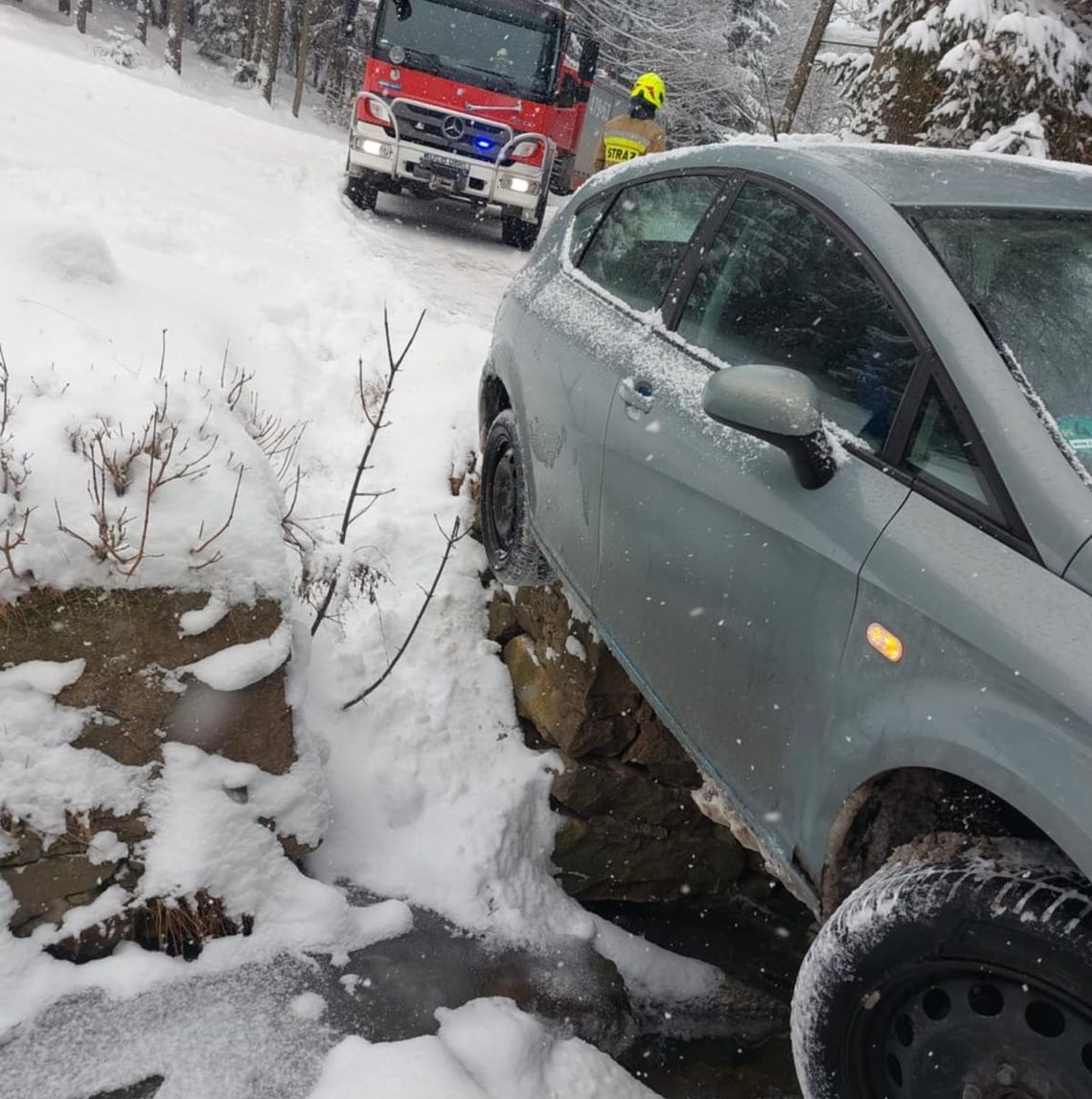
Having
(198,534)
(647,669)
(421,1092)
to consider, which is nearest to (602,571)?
(647,669)

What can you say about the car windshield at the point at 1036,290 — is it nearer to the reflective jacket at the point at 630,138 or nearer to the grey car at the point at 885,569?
the grey car at the point at 885,569

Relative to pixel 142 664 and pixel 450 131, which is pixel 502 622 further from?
pixel 450 131

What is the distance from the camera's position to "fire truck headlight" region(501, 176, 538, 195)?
1022 cm

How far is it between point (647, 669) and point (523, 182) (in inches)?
348

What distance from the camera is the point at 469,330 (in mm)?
6707

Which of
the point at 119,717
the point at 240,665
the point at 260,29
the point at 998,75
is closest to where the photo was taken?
the point at 119,717

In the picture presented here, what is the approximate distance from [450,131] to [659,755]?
8388 millimetres

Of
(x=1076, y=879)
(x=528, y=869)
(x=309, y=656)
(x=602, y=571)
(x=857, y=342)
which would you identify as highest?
(x=857, y=342)

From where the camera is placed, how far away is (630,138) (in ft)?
30.2

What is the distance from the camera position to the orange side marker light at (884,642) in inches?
68.6

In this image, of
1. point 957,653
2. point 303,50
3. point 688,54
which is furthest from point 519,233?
point 688,54

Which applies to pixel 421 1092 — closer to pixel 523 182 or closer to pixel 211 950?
pixel 211 950

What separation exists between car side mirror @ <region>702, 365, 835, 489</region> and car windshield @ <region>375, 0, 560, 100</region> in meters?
9.41

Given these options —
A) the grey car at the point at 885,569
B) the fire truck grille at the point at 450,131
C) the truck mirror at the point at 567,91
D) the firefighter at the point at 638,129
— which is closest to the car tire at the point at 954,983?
the grey car at the point at 885,569
